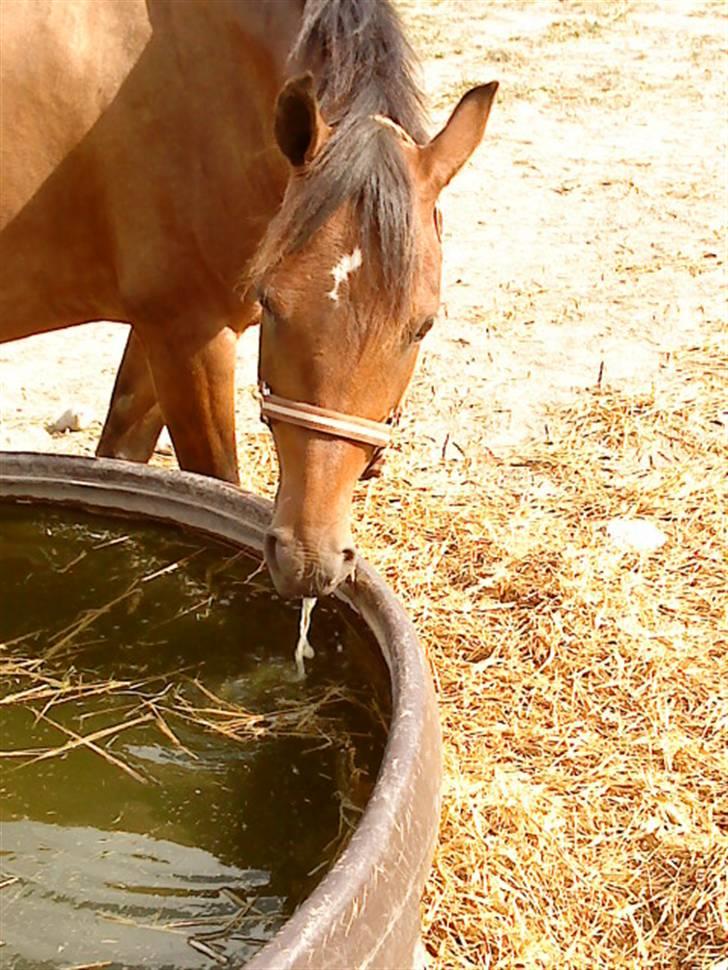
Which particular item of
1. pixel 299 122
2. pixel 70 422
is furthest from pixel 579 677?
pixel 70 422

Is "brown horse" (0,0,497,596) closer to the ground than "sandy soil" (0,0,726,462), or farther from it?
farther from it

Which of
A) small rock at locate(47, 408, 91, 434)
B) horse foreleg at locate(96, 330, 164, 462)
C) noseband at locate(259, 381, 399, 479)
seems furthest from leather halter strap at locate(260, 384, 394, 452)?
small rock at locate(47, 408, 91, 434)

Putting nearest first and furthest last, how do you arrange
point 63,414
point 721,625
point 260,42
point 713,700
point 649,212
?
point 260,42 → point 713,700 → point 721,625 → point 63,414 → point 649,212

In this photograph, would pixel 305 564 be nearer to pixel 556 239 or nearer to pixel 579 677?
pixel 579 677

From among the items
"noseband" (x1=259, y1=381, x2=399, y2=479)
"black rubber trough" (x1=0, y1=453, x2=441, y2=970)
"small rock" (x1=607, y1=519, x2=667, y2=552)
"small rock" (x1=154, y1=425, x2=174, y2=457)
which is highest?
"noseband" (x1=259, y1=381, x2=399, y2=479)

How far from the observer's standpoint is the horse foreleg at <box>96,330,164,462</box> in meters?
2.83

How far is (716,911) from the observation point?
192 cm

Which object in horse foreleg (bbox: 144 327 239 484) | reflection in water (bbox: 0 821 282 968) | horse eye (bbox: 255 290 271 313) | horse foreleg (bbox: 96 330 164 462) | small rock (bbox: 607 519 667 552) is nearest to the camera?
reflection in water (bbox: 0 821 282 968)

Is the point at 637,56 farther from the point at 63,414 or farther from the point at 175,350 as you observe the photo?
the point at 175,350

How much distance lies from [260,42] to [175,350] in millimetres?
564

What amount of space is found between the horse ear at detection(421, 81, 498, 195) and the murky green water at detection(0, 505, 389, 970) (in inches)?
25.8

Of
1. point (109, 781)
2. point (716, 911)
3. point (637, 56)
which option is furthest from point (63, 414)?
point (637, 56)

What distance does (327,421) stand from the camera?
1774 millimetres

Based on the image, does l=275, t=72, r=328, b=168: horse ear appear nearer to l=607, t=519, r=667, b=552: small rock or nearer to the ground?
the ground
